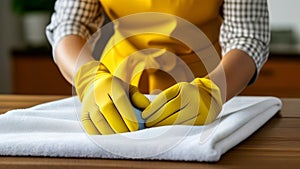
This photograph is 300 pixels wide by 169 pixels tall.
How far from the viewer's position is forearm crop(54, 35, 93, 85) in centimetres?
128

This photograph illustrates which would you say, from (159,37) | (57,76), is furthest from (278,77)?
(159,37)

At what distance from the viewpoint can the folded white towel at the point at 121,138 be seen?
0.84 meters

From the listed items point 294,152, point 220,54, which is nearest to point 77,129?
point 294,152

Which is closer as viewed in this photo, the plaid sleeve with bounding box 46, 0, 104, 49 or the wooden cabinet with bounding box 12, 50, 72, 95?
the plaid sleeve with bounding box 46, 0, 104, 49

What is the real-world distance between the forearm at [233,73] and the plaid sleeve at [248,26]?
0.14 ft

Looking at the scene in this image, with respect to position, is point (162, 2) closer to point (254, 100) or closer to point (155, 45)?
point (155, 45)

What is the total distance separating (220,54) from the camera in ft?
5.22

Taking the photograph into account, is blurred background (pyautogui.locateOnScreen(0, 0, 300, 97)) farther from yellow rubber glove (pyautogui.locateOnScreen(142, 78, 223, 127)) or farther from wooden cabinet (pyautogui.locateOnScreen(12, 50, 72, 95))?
yellow rubber glove (pyautogui.locateOnScreen(142, 78, 223, 127))

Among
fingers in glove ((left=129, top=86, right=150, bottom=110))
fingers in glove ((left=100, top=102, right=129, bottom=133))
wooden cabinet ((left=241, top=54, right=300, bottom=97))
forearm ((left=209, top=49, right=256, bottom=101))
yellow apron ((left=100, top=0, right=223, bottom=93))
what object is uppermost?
fingers in glove ((left=129, top=86, right=150, bottom=110))

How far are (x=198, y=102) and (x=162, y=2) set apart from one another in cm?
49

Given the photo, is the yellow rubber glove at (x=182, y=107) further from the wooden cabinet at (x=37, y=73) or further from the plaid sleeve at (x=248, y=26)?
the wooden cabinet at (x=37, y=73)

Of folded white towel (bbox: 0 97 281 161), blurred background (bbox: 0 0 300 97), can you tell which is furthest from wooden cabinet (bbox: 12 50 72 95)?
folded white towel (bbox: 0 97 281 161)

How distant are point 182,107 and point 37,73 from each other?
7.82 feet

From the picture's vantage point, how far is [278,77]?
3119 mm
